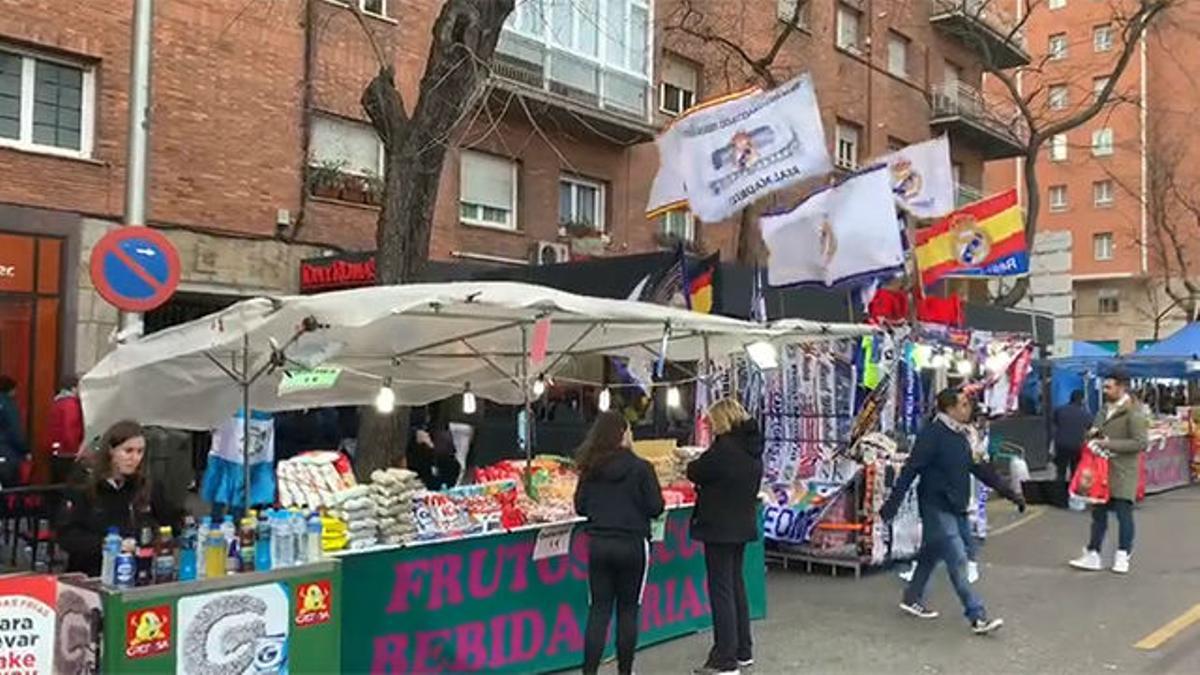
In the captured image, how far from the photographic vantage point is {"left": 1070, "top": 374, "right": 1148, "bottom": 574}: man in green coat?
31.8ft

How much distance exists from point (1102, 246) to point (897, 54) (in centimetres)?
2481

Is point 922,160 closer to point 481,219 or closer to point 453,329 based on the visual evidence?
point 453,329

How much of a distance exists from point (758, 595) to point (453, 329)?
2967 mm

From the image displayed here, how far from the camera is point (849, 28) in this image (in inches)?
1030

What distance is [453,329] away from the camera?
7.76m

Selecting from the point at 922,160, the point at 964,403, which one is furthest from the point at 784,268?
the point at 964,403

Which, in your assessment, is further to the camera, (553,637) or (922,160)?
(922,160)

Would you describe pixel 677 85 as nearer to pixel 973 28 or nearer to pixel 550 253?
pixel 550 253

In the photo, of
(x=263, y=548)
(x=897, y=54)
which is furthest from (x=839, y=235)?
(x=897, y=54)

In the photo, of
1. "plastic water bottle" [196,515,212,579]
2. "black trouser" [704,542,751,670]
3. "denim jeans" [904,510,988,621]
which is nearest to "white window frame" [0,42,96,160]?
"plastic water bottle" [196,515,212,579]

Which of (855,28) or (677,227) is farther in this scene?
(855,28)

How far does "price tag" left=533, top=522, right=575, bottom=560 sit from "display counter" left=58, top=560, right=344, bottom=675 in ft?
5.08

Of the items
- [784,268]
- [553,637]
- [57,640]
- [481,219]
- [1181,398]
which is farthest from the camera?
[1181,398]

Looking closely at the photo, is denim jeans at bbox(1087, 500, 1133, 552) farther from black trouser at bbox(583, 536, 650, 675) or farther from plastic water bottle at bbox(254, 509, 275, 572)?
plastic water bottle at bbox(254, 509, 275, 572)
